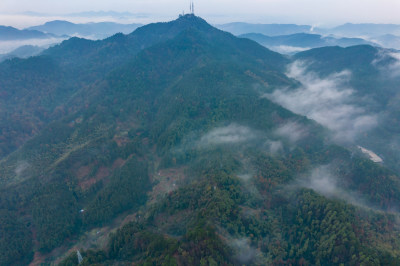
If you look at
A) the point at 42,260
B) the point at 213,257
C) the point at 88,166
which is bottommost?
the point at 42,260

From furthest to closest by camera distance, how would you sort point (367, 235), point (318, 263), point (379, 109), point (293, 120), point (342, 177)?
point (379, 109) < point (293, 120) < point (342, 177) < point (367, 235) < point (318, 263)

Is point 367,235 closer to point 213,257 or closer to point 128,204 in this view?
point 213,257

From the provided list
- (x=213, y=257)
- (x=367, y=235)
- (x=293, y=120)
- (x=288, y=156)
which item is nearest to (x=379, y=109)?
(x=293, y=120)

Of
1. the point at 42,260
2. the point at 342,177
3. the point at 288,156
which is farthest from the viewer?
the point at 288,156

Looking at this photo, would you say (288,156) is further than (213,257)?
Yes

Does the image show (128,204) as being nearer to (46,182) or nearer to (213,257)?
(46,182)

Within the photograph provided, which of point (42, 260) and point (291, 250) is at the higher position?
point (291, 250)
